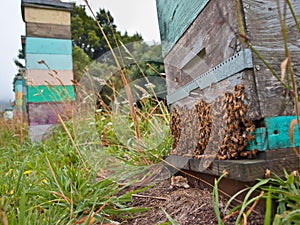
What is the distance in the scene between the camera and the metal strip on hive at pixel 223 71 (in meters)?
0.95

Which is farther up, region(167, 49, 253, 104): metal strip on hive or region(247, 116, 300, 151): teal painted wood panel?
region(167, 49, 253, 104): metal strip on hive

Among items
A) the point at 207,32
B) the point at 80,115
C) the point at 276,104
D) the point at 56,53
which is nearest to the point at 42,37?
the point at 56,53

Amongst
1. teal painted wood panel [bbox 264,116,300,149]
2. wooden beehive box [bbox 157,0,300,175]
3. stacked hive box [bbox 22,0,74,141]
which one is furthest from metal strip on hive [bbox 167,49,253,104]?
stacked hive box [bbox 22,0,74,141]

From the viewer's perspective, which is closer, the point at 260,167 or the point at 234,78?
the point at 260,167

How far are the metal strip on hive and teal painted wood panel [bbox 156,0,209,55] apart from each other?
318 millimetres

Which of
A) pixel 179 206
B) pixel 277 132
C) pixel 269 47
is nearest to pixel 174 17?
pixel 269 47

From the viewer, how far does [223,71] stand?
1.10 m

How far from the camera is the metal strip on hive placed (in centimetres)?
95

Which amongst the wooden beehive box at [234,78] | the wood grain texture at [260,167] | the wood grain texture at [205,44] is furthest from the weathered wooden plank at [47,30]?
the wood grain texture at [260,167]

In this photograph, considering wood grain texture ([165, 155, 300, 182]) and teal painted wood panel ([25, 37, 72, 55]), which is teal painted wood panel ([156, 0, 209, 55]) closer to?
wood grain texture ([165, 155, 300, 182])

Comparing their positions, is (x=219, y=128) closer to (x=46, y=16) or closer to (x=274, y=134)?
(x=274, y=134)

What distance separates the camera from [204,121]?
1.29m

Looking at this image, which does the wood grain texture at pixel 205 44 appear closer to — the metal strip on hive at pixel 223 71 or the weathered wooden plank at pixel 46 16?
the metal strip on hive at pixel 223 71

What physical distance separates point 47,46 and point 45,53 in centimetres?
13
